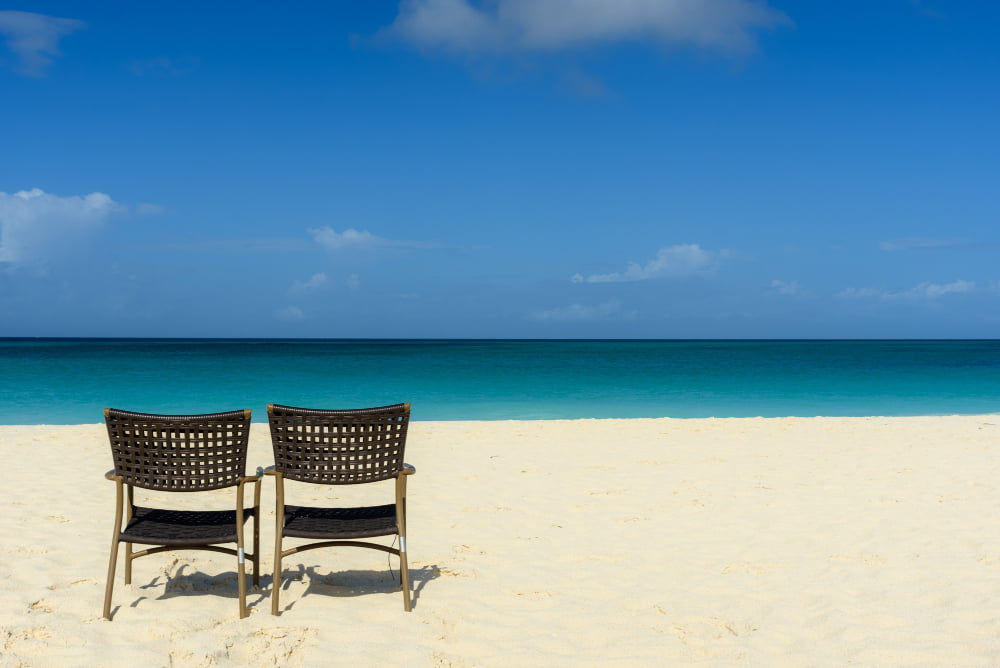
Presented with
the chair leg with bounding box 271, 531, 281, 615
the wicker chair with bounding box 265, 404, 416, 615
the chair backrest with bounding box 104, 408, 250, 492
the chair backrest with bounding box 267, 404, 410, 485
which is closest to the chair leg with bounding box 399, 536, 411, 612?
the wicker chair with bounding box 265, 404, 416, 615

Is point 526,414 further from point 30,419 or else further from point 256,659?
point 256,659

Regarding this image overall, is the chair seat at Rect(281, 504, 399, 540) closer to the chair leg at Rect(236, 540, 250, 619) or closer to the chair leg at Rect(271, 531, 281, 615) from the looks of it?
the chair leg at Rect(271, 531, 281, 615)

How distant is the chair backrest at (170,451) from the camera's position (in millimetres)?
3684

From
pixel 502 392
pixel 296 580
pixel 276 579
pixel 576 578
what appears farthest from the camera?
pixel 502 392

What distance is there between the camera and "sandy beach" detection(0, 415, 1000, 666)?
3.56 metres

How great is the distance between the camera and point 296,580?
180 inches

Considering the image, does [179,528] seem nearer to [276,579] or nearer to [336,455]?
[276,579]

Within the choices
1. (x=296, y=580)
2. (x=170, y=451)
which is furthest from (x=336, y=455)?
(x=296, y=580)

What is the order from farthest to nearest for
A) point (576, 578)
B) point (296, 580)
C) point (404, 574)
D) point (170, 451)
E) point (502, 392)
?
point (502, 392)
point (576, 578)
point (296, 580)
point (404, 574)
point (170, 451)

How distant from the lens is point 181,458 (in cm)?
372

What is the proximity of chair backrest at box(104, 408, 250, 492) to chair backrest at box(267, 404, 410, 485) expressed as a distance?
0.21 metres

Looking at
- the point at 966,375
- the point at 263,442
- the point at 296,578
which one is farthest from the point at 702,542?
the point at 966,375

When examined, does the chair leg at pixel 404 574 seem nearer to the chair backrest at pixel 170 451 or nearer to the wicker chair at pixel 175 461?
the wicker chair at pixel 175 461

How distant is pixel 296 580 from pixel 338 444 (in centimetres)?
125
